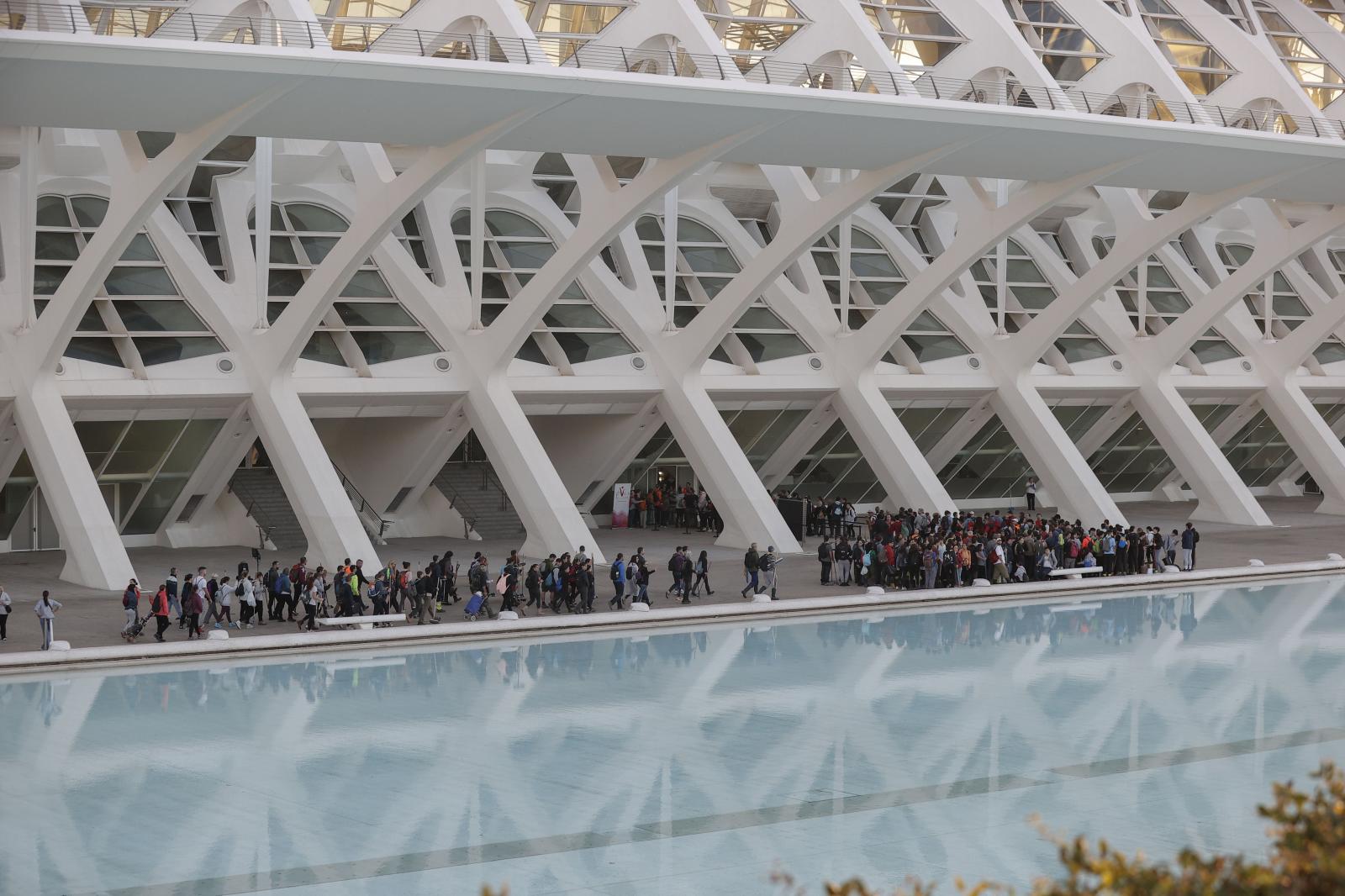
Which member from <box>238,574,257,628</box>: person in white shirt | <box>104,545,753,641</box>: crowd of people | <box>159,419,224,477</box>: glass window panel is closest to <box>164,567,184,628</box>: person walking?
<box>104,545,753,641</box>: crowd of people

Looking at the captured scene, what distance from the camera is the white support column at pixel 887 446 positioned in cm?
2866

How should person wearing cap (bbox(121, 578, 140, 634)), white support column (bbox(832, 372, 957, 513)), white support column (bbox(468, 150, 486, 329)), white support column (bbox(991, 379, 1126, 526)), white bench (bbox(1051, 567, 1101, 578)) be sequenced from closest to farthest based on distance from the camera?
1. person wearing cap (bbox(121, 578, 140, 634))
2. white bench (bbox(1051, 567, 1101, 578))
3. white support column (bbox(468, 150, 486, 329))
4. white support column (bbox(832, 372, 957, 513))
5. white support column (bbox(991, 379, 1126, 526))

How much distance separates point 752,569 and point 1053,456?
11.0 m

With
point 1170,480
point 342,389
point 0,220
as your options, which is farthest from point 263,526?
point 1170,480

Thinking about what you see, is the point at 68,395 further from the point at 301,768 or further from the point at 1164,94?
the point at 1164,94

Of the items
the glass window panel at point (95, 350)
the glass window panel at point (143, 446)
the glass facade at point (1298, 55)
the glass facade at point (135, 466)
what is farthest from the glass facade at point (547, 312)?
the glass facade at point (1298, 55)

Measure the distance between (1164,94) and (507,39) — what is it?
39.6ft

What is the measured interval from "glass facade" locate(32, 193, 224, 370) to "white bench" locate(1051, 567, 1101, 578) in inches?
522

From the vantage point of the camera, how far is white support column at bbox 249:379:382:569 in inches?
901

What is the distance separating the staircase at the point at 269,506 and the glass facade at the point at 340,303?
9.01 ft

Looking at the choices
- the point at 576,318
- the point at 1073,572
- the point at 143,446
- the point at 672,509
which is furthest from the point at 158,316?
the point at 1073,572

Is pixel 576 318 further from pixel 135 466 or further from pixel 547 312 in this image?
pixel 135 466

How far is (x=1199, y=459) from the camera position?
32781mm

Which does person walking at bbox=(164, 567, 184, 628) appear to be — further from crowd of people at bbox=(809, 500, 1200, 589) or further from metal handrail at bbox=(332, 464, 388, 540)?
metal handrail at bbox=(332, 464, 388, 540)
